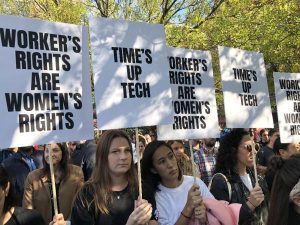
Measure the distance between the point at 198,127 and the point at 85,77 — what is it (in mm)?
1315

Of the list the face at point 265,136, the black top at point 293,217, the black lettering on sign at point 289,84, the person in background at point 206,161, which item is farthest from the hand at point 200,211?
the face at point 265,136

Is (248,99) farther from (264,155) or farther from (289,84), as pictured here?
(264,155)

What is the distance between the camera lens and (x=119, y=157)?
3.58m

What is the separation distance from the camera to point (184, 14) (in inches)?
593

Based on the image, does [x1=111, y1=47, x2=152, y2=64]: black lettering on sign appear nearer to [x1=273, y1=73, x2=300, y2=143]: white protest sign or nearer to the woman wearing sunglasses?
the woman wearing sunglasses

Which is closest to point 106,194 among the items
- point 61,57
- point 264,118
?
point 61,57

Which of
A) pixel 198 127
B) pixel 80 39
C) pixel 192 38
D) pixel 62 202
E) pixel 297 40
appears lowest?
pixel 62 202

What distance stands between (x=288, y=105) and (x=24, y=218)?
339 cm

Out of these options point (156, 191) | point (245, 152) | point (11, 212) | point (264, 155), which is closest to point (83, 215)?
point (11, 212)

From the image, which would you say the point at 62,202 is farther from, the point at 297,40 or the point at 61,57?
the point at 297,40

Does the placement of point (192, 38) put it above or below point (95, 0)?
below

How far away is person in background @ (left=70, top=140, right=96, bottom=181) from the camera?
21.9 ft

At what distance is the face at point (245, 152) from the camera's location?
4.53m

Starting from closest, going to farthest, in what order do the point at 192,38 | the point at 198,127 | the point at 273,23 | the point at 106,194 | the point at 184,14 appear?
the point at 106,194 → the point at 198,127 → the point at 273,23 → the point at 192,38 → the point at 184,14
